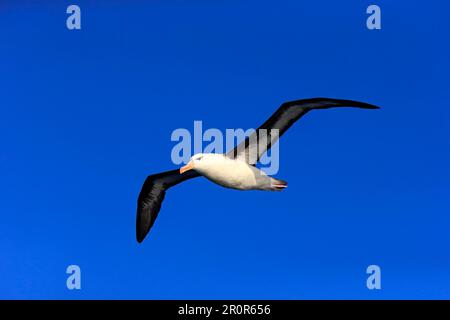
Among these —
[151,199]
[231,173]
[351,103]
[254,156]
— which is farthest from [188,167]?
[351,103]

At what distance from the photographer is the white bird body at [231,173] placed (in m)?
12.3

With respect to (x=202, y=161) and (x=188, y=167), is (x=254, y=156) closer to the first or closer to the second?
(x=202, y=161)

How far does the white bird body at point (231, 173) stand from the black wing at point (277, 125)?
1.09 ft

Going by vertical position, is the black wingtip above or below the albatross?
above

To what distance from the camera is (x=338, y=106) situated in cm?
1270

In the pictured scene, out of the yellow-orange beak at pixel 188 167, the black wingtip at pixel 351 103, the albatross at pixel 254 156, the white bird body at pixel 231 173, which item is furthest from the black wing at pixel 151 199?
the black wingtip at pixel 351 103

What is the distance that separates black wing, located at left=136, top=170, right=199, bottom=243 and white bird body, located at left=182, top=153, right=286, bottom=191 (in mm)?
2817

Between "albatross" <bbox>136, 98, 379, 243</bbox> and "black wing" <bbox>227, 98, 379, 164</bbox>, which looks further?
"black wing" <bbox>227, 98, 379, 164</bbox>

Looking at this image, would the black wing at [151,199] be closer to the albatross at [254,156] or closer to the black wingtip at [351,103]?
the albatross at [254,156]

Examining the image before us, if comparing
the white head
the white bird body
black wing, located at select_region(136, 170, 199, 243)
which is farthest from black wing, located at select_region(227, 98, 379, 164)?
black wing, located at select_region(136, 170, 199, 243)

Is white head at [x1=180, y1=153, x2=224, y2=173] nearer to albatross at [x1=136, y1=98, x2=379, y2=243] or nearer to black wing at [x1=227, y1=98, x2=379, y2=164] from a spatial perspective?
albatross at [x1=136, y1=98, x2=379, y2=243]

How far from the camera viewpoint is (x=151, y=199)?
15445 mm

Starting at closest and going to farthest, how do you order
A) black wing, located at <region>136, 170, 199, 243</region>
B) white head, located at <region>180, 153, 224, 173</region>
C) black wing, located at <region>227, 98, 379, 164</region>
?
white head, located at <region>180, 153, 224, 173</region>, black wing, located at <region>227, 98, 379, 164</region>, black wing, located at <region>136, 170, 199, 243</region>

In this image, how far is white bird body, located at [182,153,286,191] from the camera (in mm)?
12320
